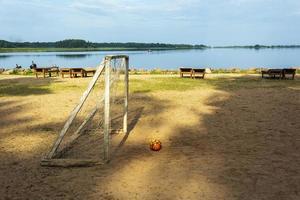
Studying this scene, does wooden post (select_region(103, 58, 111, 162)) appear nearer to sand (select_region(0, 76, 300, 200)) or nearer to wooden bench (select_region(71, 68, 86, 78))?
sand (select_region(0, 76, 300, 200))

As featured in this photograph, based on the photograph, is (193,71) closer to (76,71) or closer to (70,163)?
(76,71)

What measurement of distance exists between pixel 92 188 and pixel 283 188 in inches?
134

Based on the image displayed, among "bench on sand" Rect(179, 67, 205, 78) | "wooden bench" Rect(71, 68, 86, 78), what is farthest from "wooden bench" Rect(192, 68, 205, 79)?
"wooden bench" Rect(71, 68, 86, 78)

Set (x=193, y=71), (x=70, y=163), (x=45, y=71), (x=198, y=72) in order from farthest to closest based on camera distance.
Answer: (x=45, y=71) → (x=198, y=72) → (x=193, y=71) → (x=70, y=163)

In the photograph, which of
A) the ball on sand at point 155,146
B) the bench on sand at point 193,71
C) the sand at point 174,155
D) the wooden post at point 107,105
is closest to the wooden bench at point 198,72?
the bench on sand at point 193,71

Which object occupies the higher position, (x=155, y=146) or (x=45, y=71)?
(x=45, y=71)

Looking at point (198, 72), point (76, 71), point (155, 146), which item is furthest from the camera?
point (76, 71)

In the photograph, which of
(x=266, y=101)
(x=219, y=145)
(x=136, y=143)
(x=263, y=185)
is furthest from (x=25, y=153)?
(x=266, y=101)

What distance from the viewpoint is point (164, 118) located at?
46.5 feet

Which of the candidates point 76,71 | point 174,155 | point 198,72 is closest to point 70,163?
point 174,155

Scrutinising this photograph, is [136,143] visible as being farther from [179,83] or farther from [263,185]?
[179,83]

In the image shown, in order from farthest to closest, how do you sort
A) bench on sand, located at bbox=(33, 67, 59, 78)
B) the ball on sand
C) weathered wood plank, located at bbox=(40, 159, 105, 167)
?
bench on sand, located at bbox=(33, 67, 59, 78) < the ball on sand < weathered wood plank, located at bbox=(40, 159, 105, 167)

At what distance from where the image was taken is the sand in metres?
7.44

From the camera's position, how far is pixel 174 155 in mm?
9703
